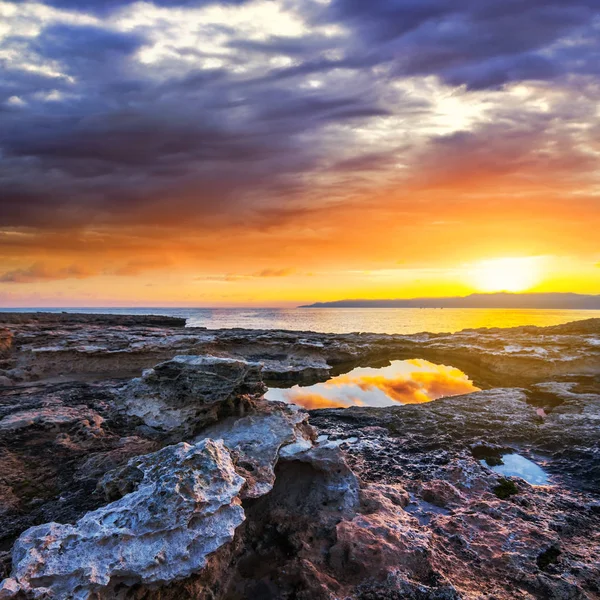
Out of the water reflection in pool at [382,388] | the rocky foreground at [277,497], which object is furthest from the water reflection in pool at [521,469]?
the water reflection in pool at [382,388]

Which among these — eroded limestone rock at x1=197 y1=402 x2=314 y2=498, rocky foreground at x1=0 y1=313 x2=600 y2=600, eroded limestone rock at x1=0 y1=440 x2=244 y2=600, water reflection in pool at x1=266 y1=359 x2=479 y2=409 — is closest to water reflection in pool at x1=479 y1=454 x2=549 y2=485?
rocky foreground at x1=0 y1=313 x2=600 y2=600

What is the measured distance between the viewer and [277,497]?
7520 mm

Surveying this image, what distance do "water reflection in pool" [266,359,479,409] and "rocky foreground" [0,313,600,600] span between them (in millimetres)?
4156

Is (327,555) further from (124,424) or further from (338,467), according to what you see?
(124,424)

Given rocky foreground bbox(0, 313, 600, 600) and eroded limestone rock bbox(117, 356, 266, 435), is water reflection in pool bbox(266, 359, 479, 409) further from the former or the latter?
eroded limestone rock bbox(117, 356, 266, 435)

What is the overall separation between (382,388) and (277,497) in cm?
1559

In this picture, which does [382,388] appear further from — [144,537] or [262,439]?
[144,537]

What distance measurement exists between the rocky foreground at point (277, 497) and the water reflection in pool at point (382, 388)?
4156 millimetres

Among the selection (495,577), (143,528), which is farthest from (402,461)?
(143,528)

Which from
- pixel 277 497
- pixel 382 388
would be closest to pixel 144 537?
pixel 277 497

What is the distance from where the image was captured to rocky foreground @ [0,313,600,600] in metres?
5.02

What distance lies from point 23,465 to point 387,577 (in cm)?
798

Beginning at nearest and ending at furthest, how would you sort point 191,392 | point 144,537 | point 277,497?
1. point 144,537
2. point 277,497
3. point 191,392

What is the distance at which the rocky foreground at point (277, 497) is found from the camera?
5.02 metres
